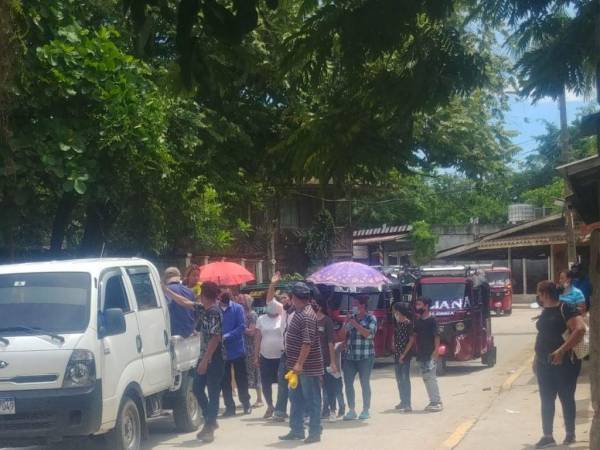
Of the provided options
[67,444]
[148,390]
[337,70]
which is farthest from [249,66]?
[67,444]

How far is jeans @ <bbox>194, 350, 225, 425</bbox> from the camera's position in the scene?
11.0 metres

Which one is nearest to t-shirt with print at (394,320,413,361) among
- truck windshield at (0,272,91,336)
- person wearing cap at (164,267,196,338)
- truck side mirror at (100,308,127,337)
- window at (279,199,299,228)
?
person wearing cap at (164,267,196,338)

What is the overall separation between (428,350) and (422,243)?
113 feet

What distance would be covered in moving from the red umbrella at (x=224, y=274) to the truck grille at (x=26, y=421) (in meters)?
9.17

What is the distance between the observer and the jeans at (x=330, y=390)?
12359mm

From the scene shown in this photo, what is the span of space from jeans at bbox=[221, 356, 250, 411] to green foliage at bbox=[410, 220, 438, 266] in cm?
3450

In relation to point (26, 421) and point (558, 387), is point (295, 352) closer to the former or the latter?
point (558, 387)

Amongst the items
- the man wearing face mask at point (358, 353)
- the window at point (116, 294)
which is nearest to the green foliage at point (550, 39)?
the window at point (116, 294)

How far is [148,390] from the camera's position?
10109mm

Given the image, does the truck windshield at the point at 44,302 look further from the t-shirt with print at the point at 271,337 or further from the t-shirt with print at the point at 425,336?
the t-shirt with print at the point at 425,336

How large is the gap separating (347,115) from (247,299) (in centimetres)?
933

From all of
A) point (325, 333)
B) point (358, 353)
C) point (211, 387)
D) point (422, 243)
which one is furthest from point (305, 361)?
point (422, 243)

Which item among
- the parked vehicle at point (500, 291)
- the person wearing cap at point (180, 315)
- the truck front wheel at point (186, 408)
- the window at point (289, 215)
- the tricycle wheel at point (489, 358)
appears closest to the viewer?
the truck front wheel at point (186, 408)

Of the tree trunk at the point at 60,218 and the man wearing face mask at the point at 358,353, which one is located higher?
the tree trunk at the point at 60,218
